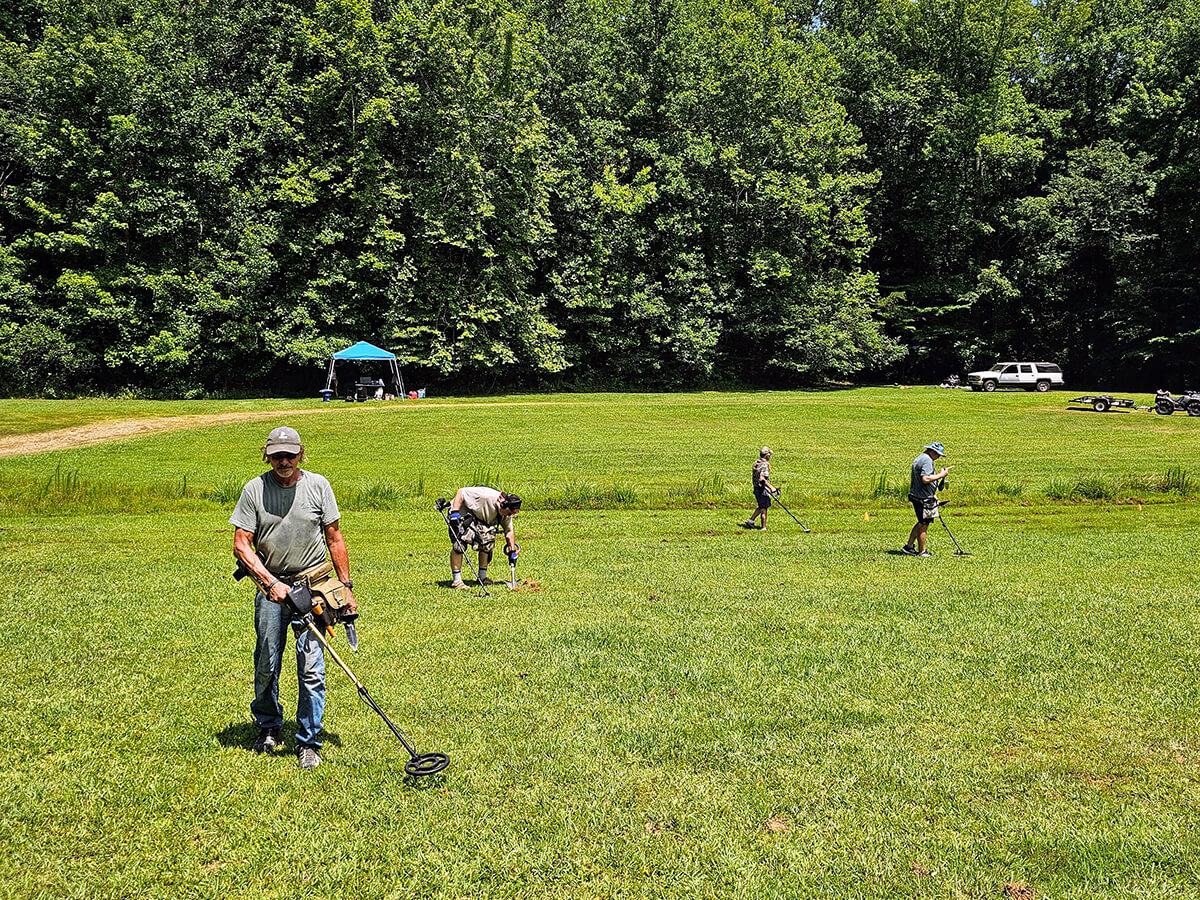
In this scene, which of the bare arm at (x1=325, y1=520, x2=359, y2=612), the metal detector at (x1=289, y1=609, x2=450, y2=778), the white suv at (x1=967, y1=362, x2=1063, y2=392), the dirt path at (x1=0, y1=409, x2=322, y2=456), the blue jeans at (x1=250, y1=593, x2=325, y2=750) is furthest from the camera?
the white suv at (x1=967, y1=362, x2=1063, y2=392)

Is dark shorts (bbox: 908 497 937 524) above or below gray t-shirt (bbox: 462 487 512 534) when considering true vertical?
below

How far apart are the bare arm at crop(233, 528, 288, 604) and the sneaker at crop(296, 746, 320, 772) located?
124 cm

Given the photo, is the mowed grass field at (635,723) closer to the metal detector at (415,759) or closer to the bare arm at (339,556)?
the metal detector at (415,759)

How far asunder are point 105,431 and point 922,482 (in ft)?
100

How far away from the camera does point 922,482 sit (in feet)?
58.3

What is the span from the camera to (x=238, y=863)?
5.84 metres

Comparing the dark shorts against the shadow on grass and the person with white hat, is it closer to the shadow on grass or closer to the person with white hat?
the person with white hat

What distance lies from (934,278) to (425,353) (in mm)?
38918

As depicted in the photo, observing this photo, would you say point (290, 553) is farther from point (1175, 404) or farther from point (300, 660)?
point (1175, 404)

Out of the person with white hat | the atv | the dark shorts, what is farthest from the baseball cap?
the atv

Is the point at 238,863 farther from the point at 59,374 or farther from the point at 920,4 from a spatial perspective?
the point at 920,4

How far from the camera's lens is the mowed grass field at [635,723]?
232 inches

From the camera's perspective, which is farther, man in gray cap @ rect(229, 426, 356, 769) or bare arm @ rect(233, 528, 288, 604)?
man in gray cap @ rect(229, 426, 356, 769)

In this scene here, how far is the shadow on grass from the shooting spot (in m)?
7.64
